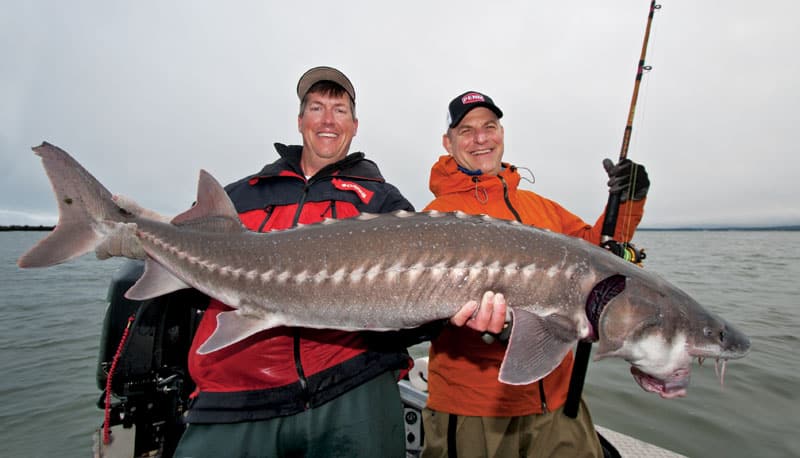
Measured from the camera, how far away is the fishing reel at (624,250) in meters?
2.69

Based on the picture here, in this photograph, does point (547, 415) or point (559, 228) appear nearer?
point (547, 415)

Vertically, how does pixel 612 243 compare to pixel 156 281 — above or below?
above

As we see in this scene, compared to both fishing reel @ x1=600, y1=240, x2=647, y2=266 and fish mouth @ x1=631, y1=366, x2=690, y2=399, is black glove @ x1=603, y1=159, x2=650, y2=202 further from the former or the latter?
fish mouth @ x1=631, y1=366, x2=690, y2=399

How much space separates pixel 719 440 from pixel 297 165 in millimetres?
5505

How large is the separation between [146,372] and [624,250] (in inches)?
133

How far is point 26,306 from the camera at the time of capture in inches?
455

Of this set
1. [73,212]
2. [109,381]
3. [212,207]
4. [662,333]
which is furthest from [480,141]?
[109,381]

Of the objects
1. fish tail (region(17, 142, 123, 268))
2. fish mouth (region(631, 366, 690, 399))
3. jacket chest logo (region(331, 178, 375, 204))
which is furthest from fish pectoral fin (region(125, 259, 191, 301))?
fish mouth (region(631, 366, 690, 399))

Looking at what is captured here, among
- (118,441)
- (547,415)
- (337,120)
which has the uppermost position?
(337,120)

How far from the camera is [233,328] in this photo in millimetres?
1938

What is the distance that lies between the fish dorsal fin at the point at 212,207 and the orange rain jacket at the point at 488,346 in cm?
137

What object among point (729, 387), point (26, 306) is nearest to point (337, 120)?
point (729, 387)

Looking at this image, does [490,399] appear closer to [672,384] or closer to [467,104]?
[672,384]

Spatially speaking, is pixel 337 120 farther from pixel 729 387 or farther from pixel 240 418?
pixel 729 387
